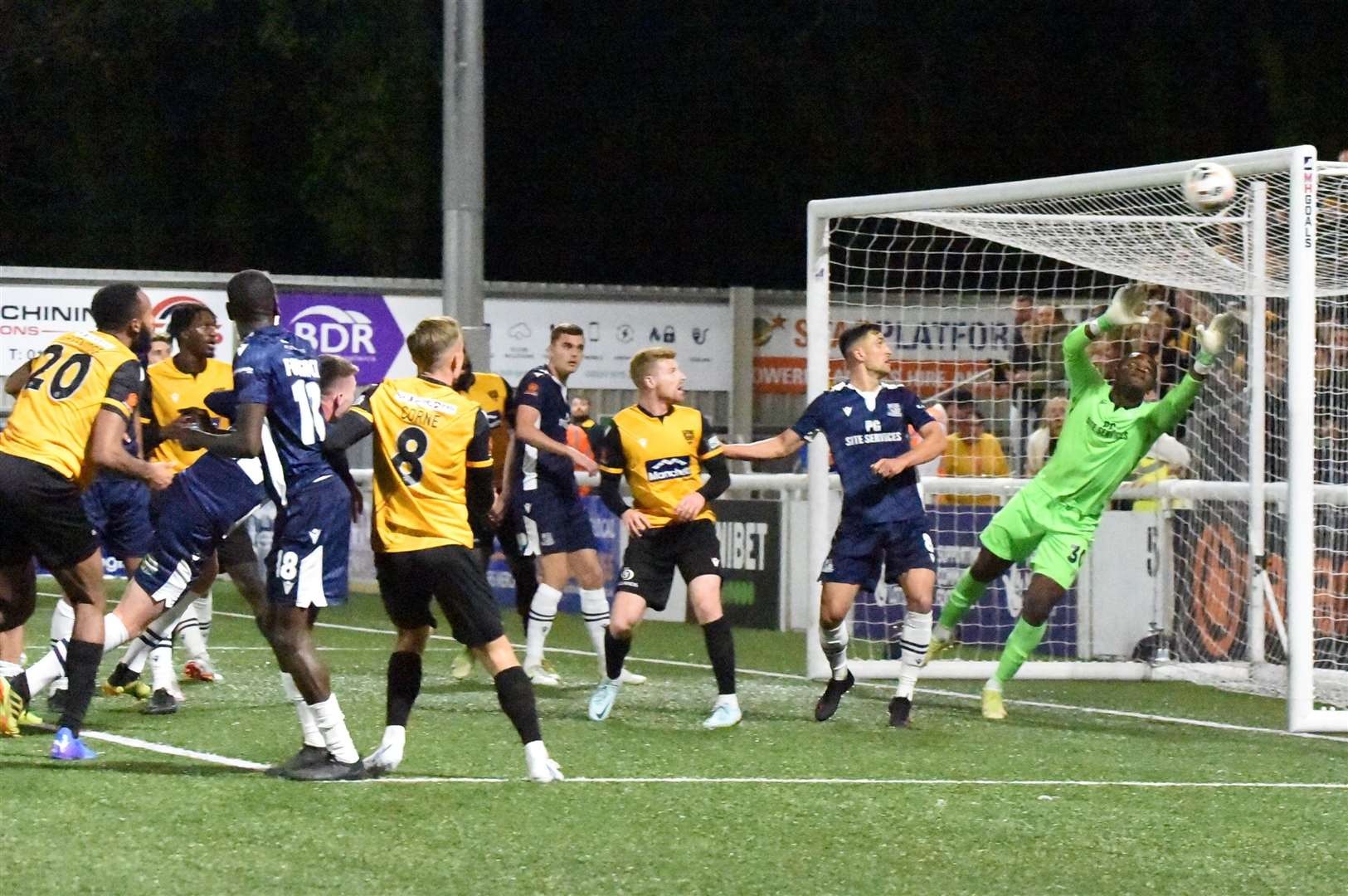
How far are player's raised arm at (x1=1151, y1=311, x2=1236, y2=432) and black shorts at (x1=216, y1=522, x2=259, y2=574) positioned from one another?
4.60 m

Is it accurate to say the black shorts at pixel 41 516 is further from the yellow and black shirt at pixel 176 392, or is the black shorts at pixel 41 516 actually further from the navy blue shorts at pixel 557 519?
the navy blue shorts at pixel 557 519

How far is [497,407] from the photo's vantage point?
11797 mm

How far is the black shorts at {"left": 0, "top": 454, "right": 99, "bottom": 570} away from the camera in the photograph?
8070mm

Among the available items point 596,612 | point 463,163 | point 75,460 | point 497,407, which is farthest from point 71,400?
point 463,163

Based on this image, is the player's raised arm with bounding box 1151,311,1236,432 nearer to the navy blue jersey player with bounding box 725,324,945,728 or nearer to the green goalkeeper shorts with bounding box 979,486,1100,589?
the green goalkeeper shorts with bounding box 979,486,1100,589

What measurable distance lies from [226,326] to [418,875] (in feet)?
46.6

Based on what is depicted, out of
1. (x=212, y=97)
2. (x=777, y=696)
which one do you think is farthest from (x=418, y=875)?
(x=212, y=97)

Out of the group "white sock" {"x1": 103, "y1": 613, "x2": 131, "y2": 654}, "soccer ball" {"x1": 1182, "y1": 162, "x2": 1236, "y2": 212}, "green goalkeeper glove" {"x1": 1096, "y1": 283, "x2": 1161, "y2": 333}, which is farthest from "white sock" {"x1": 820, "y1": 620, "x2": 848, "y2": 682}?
"white sock" {"x1": 103, "y1": 613, "x2": 131, "y2": 654}

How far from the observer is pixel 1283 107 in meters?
22.7

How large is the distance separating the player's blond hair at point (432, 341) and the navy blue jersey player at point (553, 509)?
11.9ft

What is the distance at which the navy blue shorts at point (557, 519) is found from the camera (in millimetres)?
11797

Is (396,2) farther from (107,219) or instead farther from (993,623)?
(993,623)

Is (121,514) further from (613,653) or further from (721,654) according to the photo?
(721,654)

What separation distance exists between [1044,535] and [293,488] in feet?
14.6
